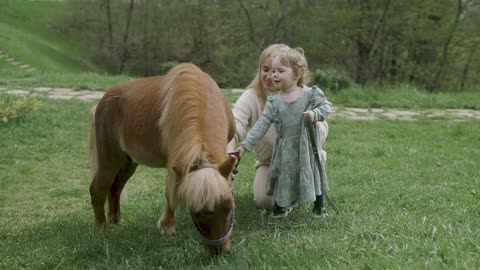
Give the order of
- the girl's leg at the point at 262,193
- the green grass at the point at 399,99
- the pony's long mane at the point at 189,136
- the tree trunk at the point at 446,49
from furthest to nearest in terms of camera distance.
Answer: the tree trunk at the point at 446,49, the green grass at the point at 399,99, the girl's leg at the point at 262,193, the pony's long mane at the point at 189,136

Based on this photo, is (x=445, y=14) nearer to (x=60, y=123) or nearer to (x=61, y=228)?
(x=60, y=123)

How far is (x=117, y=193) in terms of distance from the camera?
15.9 ft

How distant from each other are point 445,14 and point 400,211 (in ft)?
72.8

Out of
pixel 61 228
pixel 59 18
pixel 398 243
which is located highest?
pixel 398 243

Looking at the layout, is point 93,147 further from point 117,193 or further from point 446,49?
point 446,49

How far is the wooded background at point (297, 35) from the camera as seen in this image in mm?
23406

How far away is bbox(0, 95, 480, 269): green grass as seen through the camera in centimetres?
302

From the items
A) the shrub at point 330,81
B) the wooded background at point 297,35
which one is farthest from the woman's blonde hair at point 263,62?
the wooded background at point 297,35

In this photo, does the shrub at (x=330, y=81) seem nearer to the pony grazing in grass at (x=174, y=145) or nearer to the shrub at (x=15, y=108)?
the shrub at (x=15, y=108)

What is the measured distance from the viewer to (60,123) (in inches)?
357

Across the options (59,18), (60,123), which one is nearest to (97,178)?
(60,123)

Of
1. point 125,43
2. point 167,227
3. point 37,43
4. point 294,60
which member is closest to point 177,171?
point 167,227

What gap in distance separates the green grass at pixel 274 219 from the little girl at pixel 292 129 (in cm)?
26

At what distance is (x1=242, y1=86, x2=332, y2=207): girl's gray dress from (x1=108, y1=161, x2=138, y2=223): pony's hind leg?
4.91 feet
